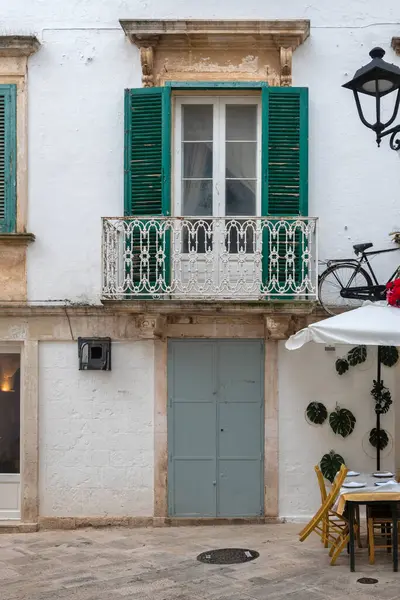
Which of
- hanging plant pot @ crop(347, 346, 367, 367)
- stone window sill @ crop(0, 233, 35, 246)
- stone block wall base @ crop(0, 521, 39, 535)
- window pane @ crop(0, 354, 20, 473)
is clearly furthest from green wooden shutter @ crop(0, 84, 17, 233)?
hanging plant pot @ crop(347, 346, 367, 367)

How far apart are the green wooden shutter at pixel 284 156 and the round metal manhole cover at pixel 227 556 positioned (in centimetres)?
412

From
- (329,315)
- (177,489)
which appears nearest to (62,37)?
(329,315)

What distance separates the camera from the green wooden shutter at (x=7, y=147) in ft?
34.8

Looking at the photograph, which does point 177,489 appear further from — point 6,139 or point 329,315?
point 6,139

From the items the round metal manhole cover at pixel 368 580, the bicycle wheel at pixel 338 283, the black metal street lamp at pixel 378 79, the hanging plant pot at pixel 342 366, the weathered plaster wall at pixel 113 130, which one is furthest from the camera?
the weathered plaster wall at pixel 113 130

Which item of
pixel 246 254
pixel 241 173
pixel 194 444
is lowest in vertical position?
pixel 194 444

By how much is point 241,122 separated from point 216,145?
0.47 meters

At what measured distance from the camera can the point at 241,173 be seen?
10797 mm

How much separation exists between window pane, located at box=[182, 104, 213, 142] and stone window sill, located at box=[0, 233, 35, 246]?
237 cm

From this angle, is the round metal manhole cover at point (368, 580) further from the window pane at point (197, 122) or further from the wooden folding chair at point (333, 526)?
the window pane at point (197, 122)

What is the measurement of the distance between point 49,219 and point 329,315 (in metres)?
3.79

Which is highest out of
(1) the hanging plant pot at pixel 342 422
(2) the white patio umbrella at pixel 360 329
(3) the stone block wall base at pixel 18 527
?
→ (2) the white patio umbrella at pixel 360 329

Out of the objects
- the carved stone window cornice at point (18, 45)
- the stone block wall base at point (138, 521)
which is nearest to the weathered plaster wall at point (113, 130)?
the carved stone window cornice at point (18, 45)

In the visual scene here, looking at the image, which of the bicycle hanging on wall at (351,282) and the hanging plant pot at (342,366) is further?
the hanging plant pot at (342,366)
